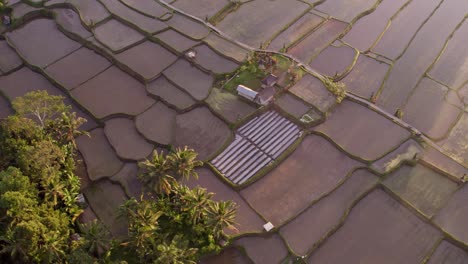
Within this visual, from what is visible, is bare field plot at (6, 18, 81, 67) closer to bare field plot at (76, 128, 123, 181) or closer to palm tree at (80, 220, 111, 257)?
bare field plot at (76, 128, 123, 181)

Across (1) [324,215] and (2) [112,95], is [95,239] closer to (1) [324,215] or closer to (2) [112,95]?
(1) [324,215]

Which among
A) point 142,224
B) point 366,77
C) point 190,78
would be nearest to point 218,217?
point 142,224

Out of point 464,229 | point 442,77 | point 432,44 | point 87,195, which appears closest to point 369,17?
point 432,44

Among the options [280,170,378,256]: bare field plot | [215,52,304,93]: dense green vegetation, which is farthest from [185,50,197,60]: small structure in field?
[280,170,378,256]: bare field plot

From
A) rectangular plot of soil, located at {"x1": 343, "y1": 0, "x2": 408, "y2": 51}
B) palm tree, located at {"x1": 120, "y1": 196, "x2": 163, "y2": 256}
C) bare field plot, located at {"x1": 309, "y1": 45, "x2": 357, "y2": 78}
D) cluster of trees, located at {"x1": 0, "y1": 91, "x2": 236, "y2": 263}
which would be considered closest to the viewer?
cluster of trees, located at {"x1": 0, "y1": 91, "x2": 236, "y2": 263}

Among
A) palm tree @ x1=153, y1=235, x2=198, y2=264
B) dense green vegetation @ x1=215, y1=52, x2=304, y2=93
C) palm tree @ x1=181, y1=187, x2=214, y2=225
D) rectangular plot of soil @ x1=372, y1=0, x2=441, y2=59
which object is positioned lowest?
palm tree @ x1=153, y1=235, x2=198, y2=264
